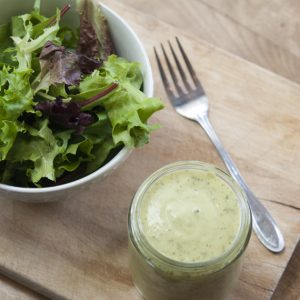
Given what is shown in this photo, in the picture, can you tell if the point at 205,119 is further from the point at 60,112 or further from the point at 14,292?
the point at 14,292

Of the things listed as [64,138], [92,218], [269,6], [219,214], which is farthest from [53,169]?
[269,6]

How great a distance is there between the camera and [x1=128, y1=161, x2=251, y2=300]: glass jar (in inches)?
37.9

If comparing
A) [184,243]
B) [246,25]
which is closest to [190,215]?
[184,243]

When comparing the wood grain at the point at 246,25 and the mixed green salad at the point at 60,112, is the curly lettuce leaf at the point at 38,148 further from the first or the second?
the wood grain at the point at 246,25

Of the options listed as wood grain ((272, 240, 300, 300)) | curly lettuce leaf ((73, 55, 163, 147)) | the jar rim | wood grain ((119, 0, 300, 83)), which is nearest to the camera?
the jar rim

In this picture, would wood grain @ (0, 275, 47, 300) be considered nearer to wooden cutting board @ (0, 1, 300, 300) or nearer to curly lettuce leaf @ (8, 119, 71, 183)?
wooden cutting board @ (0, 1, 300, 300)

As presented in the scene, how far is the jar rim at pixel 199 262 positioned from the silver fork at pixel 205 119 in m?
0.15

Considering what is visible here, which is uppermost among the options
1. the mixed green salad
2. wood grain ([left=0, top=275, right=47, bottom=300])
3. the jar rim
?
the mixed green salad

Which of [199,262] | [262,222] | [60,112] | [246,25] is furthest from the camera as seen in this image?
[246,25]

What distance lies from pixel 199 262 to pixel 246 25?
2.46ft

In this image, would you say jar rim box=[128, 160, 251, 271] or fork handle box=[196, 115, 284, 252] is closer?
jar rim box=[128, 160, 251, 271]

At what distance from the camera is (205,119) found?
1260 mm

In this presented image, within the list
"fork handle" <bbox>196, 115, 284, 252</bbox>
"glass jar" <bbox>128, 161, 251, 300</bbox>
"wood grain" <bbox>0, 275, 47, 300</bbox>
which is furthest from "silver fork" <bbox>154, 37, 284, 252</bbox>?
"wood grain" <bbox>0, 275, 47, 300</bbox>

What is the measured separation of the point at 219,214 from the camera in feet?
3.28
